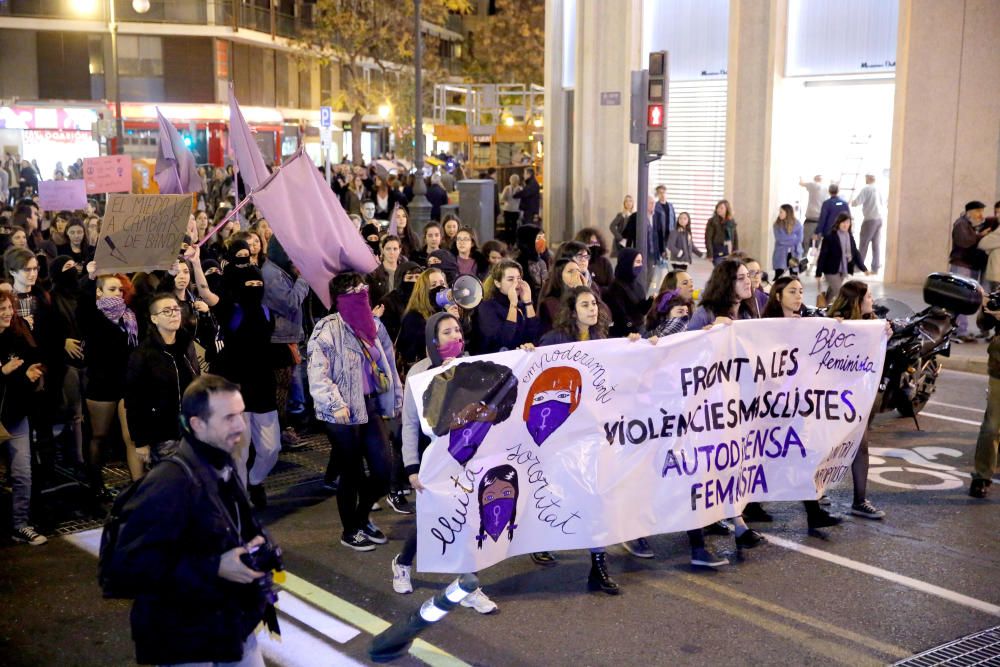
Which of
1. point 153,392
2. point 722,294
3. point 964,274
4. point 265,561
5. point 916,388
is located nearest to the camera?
point 265,561

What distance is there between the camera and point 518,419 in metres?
6.07

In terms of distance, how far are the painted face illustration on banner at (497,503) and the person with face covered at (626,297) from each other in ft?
14.6

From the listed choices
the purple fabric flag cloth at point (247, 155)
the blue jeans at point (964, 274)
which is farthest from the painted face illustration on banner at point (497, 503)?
the blue jeans at point (964, 274)

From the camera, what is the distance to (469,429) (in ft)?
19.3

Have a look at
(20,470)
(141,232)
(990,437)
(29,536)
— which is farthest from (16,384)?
(990,437)

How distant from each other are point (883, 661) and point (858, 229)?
16213 millimetres

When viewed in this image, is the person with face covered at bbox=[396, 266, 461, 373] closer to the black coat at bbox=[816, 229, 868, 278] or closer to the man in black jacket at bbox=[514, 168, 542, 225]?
the black coat at bbox=[816, 229, 868, 278]

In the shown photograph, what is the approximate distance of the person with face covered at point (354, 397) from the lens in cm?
698

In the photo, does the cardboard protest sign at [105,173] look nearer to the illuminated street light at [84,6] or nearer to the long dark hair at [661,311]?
the long dark hair at [661,311]

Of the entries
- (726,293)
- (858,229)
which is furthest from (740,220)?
(726,293)

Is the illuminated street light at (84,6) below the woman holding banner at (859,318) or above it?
above

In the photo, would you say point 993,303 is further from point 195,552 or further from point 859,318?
point 195,552

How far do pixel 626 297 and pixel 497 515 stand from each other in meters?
4.88

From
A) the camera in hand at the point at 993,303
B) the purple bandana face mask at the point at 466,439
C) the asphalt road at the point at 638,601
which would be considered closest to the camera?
the asphalt road at the point at 638,601
